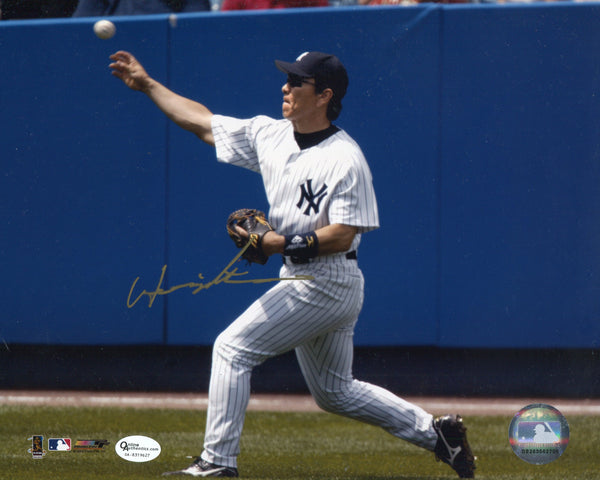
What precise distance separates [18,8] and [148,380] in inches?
91.8

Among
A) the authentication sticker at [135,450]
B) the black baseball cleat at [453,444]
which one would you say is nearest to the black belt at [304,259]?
the black baseball cleat at [453,444]

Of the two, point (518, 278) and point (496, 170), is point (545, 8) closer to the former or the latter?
point (496, 170)

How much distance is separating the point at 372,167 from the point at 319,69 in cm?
245

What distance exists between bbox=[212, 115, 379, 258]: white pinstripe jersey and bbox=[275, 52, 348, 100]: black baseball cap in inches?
7.2

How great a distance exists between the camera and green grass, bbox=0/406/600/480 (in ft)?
13.0

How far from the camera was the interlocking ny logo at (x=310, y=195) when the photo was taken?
3.61 meters

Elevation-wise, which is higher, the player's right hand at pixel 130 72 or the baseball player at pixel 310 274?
the player's right hand at pixel 130 72

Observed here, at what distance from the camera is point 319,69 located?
3.75 m

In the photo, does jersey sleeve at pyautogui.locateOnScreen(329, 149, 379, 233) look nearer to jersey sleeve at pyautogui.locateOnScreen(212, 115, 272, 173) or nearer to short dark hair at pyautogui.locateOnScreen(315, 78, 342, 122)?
short dark hair at pyautogui.locateOnScreen(315, 78, 342, 122)

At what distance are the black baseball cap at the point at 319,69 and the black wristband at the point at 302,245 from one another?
588 mm

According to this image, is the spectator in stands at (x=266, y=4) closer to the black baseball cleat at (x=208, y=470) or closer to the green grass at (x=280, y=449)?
the green grass at (x=280, y=449)

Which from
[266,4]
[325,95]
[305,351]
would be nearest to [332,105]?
[325,95]

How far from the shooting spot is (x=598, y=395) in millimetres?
6129

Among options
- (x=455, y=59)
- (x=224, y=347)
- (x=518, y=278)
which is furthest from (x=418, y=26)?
(x=224, y=347)
